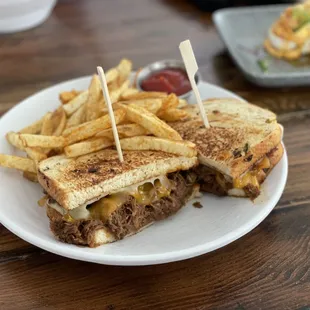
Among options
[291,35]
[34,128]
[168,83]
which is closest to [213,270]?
[34,128]

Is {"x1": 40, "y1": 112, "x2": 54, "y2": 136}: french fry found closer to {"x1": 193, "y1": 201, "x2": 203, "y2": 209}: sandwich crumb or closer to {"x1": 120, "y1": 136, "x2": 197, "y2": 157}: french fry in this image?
{"x1": 120, "y1": 136, "x2": 197, "y2": 157}: french fry

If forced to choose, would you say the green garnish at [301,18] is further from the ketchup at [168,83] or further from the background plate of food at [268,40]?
the ketchup at [168,83]

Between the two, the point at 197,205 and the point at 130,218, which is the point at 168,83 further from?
the point at 130,218

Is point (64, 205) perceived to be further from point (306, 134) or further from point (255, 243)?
point (306, 134)

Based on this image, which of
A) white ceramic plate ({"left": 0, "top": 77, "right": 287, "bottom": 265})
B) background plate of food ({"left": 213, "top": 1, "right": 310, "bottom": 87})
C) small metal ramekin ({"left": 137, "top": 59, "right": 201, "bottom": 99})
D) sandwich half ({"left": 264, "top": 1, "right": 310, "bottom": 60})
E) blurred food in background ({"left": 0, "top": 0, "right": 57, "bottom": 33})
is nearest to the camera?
white ceramic plate ({"left": 0, "top": 77, "right": 287, "bottom": 265})

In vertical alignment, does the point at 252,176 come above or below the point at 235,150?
below

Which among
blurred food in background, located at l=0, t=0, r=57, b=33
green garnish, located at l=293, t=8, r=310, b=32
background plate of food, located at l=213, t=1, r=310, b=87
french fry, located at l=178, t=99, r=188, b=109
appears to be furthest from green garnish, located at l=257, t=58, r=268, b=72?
blurred food in background, located at l=0, t=0, r=57, b=33
